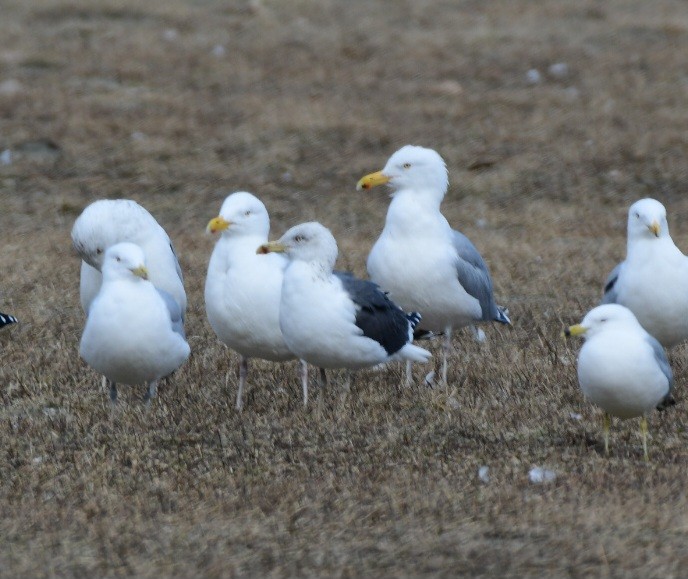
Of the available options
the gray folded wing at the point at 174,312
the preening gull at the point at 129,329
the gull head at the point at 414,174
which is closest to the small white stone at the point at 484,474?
the preening gull at the point at 129,329

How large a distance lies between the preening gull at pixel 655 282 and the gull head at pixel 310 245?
1.70m

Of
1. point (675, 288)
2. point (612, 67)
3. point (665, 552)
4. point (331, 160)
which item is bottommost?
point (665, 552)

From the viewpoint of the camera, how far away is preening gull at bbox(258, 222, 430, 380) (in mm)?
6559

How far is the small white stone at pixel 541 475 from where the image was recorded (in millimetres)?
5789

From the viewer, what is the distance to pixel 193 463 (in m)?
6.10

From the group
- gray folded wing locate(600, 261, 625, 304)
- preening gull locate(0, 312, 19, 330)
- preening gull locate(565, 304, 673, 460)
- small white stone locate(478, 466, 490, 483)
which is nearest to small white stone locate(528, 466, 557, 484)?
small white stone locate(478, 466, 490, 483)

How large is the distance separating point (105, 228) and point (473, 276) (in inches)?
83.3

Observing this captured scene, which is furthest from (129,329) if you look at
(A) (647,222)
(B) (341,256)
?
(B) (341,256)

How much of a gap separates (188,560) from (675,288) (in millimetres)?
3466

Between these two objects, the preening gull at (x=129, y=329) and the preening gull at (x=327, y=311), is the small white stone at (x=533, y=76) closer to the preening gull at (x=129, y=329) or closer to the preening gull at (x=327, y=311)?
the preening gull at (x=327, y=311)

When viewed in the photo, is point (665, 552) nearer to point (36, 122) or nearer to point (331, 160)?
point (331, 160)

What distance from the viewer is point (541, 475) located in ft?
19.2

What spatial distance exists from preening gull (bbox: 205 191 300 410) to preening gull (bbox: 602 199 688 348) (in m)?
1.85

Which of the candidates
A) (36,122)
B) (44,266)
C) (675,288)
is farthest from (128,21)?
(675,288)
